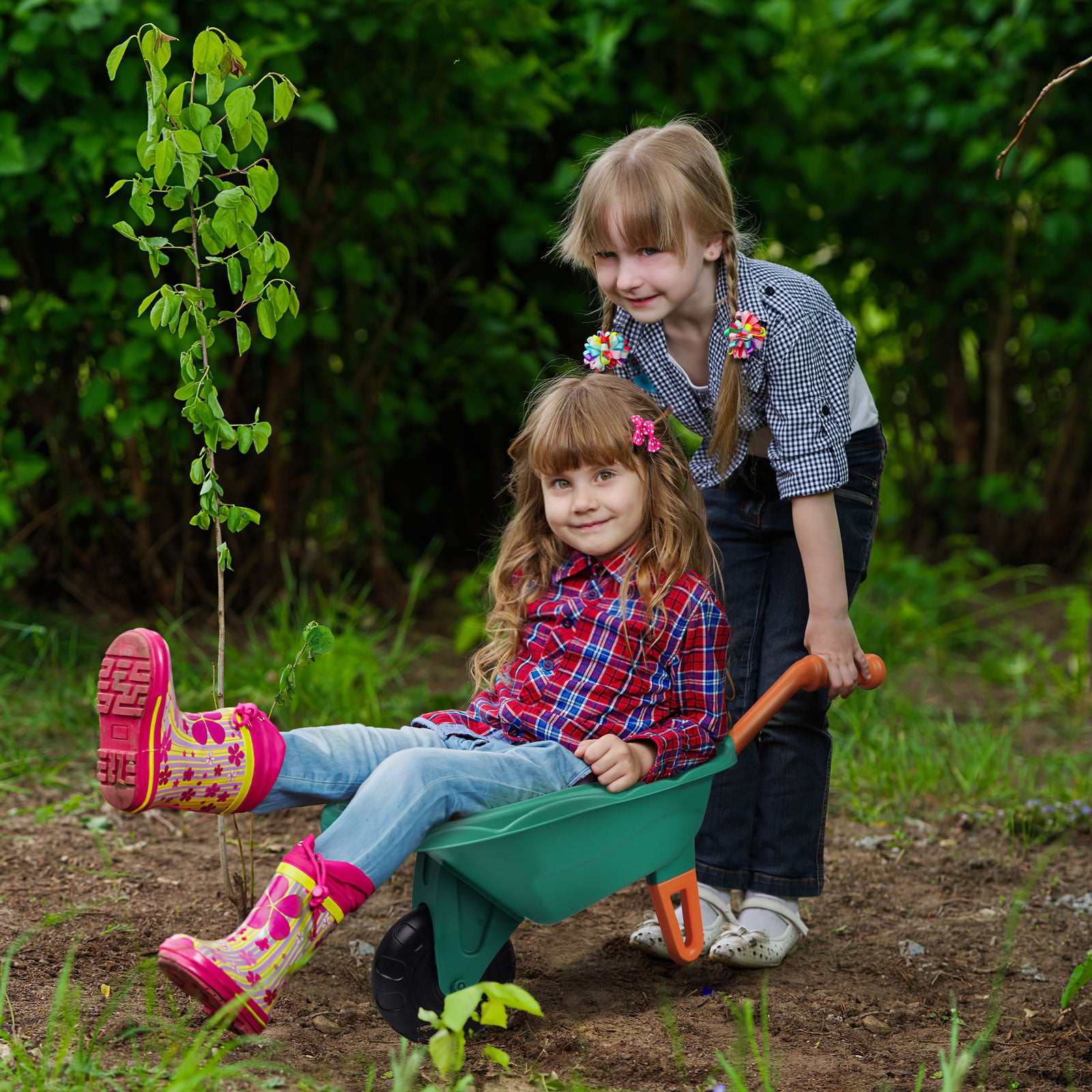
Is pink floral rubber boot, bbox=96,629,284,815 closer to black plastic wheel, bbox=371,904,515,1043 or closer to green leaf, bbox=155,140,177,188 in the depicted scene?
black plastic wheel, bbox=371,904,515,1043

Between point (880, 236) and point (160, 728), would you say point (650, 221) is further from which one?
point (880, 236)

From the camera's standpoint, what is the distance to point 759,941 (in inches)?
84.7

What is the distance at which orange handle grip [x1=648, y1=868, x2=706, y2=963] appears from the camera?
6.28ft

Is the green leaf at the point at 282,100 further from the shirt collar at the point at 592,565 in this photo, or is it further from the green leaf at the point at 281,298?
the shirt collar at the point at 592,565

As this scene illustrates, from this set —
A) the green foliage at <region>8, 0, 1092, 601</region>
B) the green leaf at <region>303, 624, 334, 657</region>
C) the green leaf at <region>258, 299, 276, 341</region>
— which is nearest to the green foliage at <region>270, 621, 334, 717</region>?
the green leaf at <region>303, 624, 334, 657</region>

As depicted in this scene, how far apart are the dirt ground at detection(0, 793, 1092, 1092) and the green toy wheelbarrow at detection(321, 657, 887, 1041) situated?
116mm

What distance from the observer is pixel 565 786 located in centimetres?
187

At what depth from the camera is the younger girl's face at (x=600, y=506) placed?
200 cm

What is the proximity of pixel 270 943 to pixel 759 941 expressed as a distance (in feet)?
2.99

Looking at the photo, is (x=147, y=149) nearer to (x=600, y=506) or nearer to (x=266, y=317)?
(x=266, y=317)

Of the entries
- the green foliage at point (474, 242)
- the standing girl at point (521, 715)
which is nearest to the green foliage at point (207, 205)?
the standing girl at point (521, 715)

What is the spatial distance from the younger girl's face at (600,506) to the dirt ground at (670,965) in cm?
74

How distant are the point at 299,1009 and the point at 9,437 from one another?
208cm

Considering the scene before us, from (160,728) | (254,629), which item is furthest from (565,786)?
(254,629)
